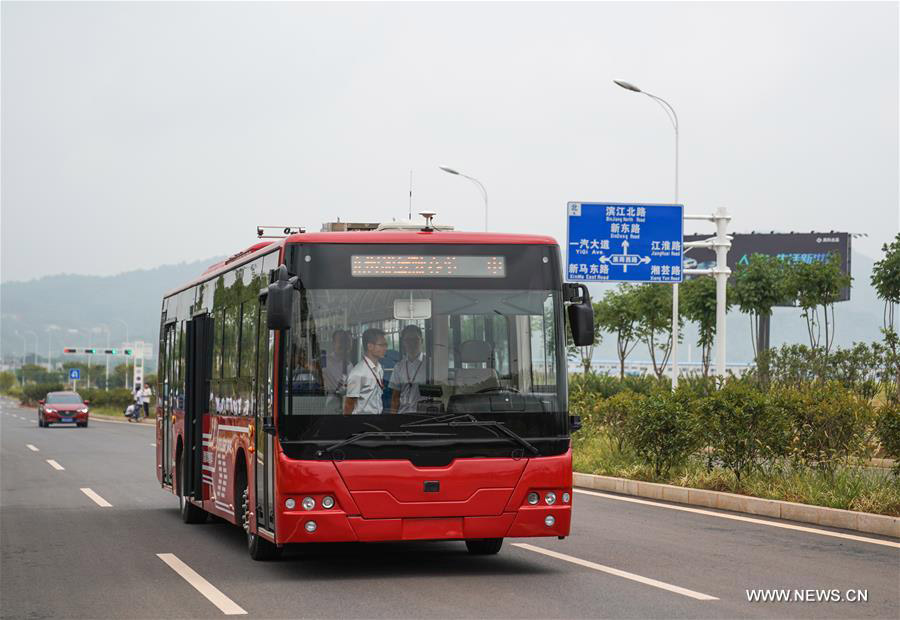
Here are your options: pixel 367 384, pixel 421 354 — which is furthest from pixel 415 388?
pixel 367 384

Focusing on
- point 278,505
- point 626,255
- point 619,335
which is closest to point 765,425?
point 278,505

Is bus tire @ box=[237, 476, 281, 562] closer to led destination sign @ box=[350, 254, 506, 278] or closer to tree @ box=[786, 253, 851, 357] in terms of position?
led destination sign @ box=[350, 254, 506, 278]

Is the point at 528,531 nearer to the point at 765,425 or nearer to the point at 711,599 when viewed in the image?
the point at 711,599

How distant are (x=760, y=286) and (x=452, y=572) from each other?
119ft

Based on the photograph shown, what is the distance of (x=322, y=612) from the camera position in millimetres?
9234

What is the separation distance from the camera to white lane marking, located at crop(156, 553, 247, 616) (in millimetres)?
9375

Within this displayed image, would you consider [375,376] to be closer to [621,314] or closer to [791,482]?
[791,482]

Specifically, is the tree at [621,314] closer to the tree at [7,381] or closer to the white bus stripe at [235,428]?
the white bus stripe at [235,428]

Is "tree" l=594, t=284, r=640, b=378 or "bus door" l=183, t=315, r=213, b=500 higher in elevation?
"tree" l=594, t=284, r=640, b=378

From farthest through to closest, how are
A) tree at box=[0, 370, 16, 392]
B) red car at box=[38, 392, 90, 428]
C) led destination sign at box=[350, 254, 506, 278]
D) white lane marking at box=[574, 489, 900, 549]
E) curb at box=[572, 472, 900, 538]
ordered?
tree at box=[0, 370, 16, 392], red car at box=[38, 392, 90, 428], curb at box=[572, 472, 900, 538], white lane marking at box=[574, 489, 900, 549], led destination sign at box=[350, 254, 506, 278]

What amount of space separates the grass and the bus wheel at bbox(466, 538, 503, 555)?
4.59 metres

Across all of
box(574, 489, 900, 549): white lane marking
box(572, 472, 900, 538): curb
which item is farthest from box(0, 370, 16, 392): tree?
box(574, 489, 900, 549): white lane marking

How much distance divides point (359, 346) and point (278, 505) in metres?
1.39

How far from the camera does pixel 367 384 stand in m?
10.8
